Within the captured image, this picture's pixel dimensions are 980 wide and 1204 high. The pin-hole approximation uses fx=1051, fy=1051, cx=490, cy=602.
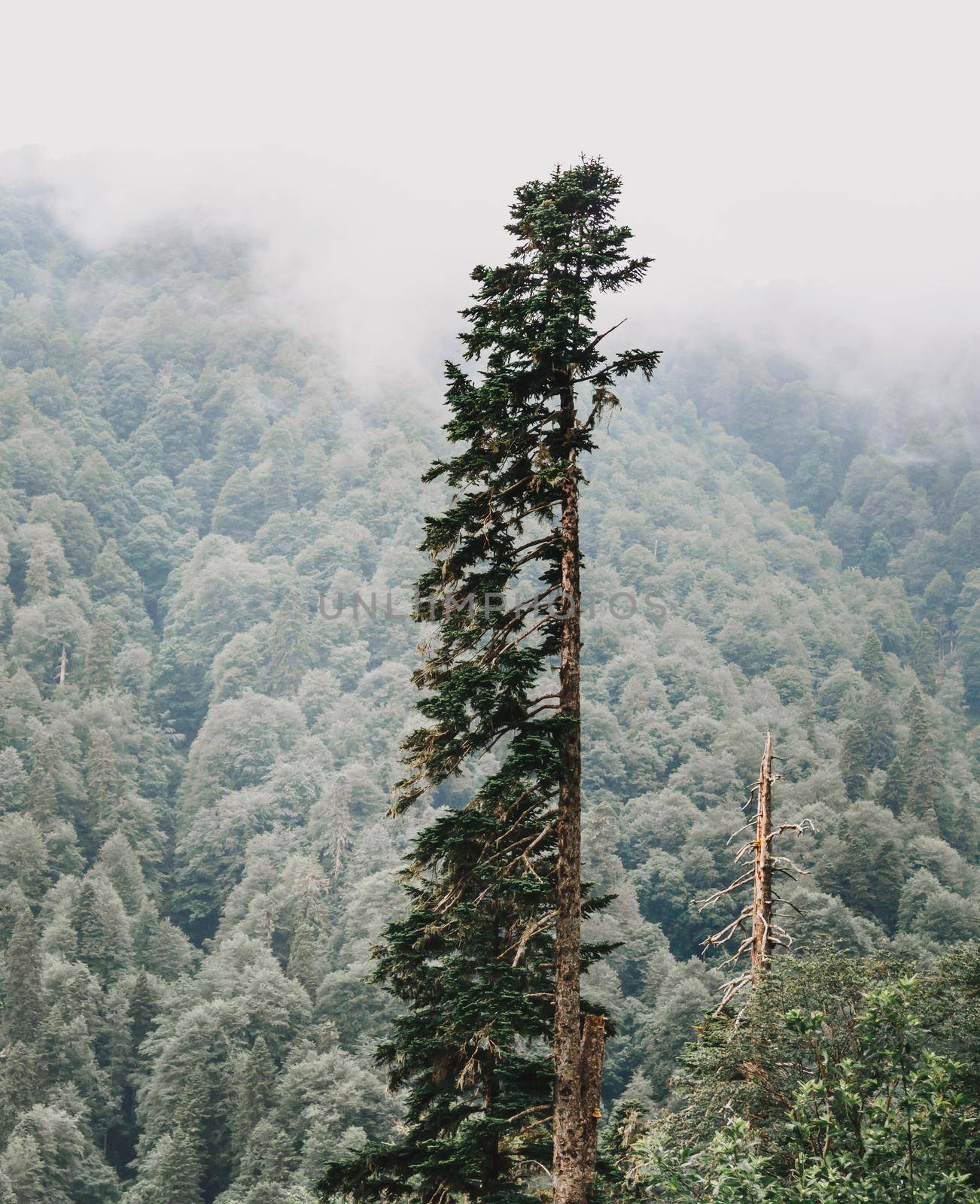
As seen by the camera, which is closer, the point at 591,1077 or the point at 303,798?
the point at 591,1077

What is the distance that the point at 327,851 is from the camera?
101m

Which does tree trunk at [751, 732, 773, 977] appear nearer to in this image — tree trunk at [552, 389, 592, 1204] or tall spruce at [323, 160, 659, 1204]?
tall spruce at [323, 160, 659, 1204]

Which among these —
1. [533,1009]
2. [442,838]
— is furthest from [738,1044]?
[442,838]

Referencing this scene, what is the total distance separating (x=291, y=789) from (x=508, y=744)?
10585 cm

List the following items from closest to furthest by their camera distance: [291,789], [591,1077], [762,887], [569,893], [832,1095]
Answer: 1. [591,1077]
2. [569,893]
3. [832,1095]
4. [762,887]
5. [291,789]

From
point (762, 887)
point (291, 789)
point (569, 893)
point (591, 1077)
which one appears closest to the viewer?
point (591, 1077)

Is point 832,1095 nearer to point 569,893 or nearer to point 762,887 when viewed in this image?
point 569,893

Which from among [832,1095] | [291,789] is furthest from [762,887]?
[291,789]

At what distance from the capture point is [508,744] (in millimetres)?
10602

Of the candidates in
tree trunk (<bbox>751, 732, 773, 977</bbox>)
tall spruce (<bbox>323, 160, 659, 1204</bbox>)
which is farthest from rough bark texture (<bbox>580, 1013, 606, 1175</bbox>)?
tree trunk (<bbox>751, 732, 773, 977</bbox>)

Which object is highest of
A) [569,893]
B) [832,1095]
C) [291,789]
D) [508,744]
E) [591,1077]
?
[291,789]

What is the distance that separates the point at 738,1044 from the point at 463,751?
5.71m

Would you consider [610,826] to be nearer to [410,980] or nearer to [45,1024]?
[45,1024]

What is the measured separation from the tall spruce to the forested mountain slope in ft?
123
